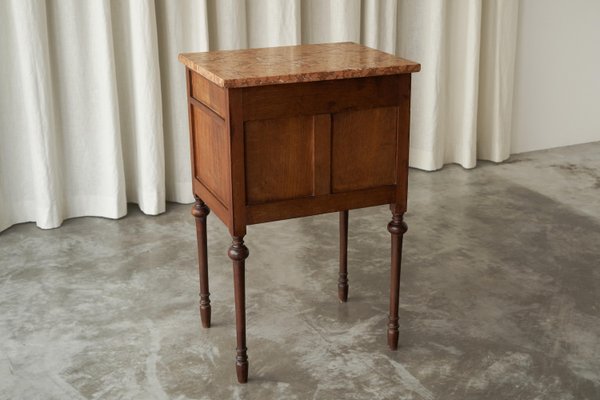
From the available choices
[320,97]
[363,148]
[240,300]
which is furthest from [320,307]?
[320,97]

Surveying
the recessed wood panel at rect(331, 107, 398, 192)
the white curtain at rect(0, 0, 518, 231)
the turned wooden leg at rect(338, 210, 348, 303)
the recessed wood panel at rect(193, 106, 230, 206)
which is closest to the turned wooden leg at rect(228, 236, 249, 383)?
the recessed wood panel at rect(193, 106, 230, 206)

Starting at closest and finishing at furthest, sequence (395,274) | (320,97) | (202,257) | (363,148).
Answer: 1. (320,97)
2. (363,148)
3. (395,274)
4. (202,257)

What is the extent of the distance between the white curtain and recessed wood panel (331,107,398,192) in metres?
1.65

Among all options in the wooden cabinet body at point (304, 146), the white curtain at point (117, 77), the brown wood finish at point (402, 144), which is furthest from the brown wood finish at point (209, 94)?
the white curtain at point (117, 77)

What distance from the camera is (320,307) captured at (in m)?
3.10

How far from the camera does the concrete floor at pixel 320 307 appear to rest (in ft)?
8.57

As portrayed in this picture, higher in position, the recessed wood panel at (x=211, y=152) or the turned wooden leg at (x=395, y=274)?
the recessed wood panel at (x=211, y=152)

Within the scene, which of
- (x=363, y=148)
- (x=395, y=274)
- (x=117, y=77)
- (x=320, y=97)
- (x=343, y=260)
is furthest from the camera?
(x=117, y=77)

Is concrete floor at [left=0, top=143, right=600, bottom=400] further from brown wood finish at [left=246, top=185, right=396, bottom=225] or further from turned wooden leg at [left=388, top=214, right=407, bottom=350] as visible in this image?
brown wood finish at [left=246, top=185, right=396, bottom=225]

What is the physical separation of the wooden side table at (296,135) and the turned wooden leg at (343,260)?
15.5 inches

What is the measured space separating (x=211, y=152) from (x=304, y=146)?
31 cm

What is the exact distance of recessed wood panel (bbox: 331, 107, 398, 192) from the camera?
8.11ft

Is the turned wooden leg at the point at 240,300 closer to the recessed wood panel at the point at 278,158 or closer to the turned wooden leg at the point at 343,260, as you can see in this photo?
the recessed wood panel at the point at 278,158

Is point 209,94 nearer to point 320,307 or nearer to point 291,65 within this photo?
point 291,65
